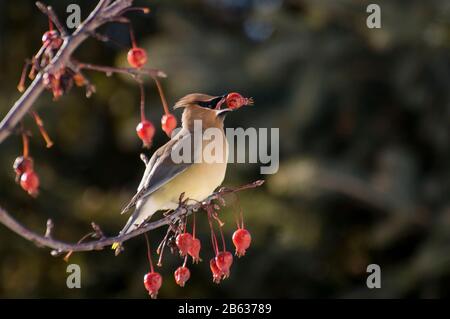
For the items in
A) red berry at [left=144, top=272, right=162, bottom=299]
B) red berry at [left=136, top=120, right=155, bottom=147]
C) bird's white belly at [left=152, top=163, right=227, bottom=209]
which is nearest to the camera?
red berry at [left=136, top=120, right=155, bottom=147]

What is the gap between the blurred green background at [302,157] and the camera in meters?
6.77

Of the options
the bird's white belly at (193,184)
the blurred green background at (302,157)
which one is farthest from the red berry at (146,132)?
the blurred green background at (302,157)

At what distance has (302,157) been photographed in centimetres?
705

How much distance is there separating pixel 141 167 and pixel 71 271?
137 cm

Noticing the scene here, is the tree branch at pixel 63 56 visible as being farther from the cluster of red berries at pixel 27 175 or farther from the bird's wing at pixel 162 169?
the bird's wing at pixel 162 169

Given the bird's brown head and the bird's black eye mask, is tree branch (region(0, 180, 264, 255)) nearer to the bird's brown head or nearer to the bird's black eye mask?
the bird's black eye mask

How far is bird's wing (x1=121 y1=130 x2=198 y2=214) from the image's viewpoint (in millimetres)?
3342

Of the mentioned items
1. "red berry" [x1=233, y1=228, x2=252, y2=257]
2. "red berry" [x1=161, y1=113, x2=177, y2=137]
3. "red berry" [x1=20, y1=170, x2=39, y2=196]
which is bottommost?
"red berry" [x1=20, y1=170, x2=39, y2=196]

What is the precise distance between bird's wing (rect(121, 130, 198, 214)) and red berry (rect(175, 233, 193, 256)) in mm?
468

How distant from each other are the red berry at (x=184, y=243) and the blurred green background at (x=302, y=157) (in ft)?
12.3

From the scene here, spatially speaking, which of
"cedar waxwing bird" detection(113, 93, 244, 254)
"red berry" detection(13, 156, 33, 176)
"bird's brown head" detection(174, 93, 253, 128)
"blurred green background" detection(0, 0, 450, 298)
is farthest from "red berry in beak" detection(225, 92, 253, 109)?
"blurred green background" detection(0, 0, 450, 298)

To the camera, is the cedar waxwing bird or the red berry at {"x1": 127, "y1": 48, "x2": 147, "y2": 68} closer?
the red berry at {"x1": 127, "y1": 48, "x2": 147, "y2": 68}

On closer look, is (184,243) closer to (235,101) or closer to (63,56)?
(235,101)

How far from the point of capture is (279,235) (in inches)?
286
